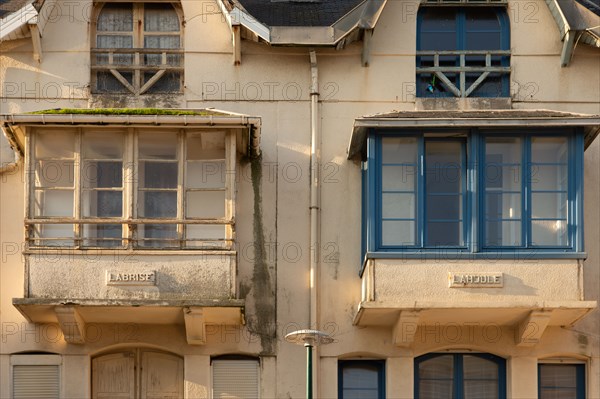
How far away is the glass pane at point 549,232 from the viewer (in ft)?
83.5

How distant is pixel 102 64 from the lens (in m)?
27.4

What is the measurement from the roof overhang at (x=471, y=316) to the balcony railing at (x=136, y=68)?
5594 millimetres

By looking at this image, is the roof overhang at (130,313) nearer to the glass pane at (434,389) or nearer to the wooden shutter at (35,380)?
the wooden shutter at (35,380)

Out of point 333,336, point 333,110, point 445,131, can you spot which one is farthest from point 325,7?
point 333,336

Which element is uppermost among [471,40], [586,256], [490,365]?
Result: [471,40]

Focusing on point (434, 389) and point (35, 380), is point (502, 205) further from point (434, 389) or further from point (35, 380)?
point (35, 380)

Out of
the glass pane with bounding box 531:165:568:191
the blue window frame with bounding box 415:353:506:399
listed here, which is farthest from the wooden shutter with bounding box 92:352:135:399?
the glass pane with bounding box 531:165:568:191

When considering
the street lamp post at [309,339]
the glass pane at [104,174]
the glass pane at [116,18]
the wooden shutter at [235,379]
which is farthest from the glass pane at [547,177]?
the glass pane at [116,18]

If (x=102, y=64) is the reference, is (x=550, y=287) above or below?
below

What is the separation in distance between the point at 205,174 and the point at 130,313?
8.85 feet

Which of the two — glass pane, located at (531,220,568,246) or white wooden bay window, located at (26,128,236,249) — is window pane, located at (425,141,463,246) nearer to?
glass pane, located at (531,220,568,246)

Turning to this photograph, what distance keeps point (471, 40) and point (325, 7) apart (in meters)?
2.74

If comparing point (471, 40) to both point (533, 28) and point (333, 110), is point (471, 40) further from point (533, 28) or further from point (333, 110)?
point (333, 110)

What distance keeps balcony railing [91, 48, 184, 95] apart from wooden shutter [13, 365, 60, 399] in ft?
16.9
